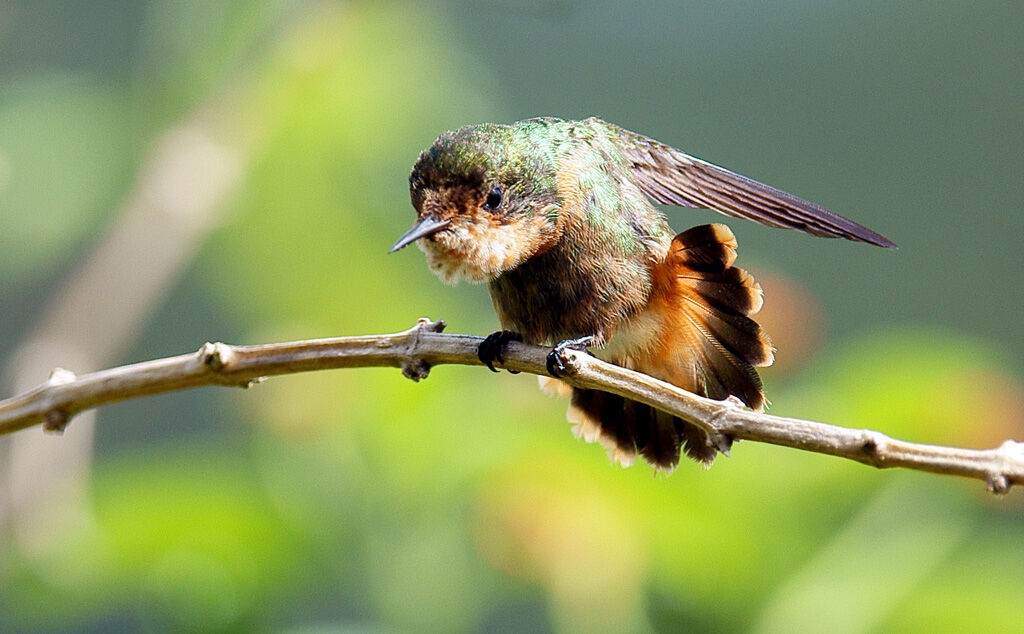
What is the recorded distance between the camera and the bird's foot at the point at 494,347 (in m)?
1.68

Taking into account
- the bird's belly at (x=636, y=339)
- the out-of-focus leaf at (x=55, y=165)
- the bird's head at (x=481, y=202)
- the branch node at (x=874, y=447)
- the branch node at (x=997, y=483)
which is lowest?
the branch node at (x=997, y=483)

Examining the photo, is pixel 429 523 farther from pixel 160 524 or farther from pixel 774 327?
pixel 774 327

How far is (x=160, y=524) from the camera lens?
2092 millimetres

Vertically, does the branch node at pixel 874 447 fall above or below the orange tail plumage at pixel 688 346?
below

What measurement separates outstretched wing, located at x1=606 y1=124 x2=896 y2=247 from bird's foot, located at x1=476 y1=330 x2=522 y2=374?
0.35 metres

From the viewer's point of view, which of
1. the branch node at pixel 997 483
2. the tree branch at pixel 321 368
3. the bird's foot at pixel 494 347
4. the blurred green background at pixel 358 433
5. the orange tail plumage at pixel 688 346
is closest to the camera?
the branch node at pixel 997 483

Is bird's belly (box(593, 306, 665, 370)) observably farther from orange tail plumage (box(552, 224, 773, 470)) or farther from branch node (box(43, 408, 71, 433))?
branch node (box(43, 408, 71, 433))

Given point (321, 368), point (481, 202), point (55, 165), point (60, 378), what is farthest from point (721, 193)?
point (55, 165)

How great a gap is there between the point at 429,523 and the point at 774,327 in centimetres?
84

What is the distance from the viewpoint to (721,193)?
1.87 metres

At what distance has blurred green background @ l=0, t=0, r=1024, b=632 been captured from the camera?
211cm

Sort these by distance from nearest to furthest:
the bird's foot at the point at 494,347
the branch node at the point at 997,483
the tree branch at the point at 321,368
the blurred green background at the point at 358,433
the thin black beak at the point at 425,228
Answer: the branch node at the point at 997,483, the tree branch at the point at 321,368, the thin black beak at the point at 425,228, the bird's foot at the point at 494,347, the blurred green background at the point at 358,433

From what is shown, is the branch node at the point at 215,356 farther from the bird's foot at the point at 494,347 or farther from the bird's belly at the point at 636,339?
the bird's belly at the point at 636,339

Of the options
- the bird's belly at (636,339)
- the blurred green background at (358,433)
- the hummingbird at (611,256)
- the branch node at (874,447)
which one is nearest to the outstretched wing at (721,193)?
the hummingbird at (611,256)
